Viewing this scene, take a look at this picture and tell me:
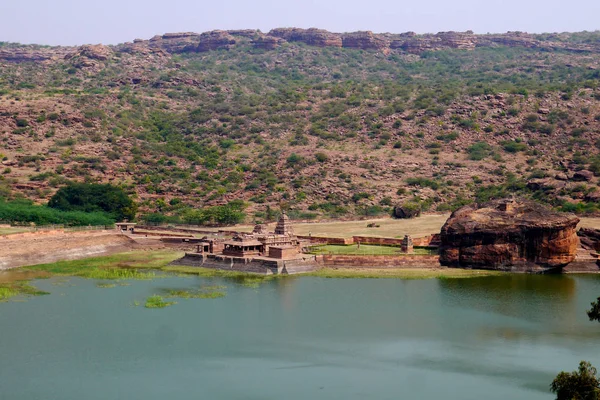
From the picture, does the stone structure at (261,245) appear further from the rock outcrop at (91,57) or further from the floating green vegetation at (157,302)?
the rock outcrop at (91,57)

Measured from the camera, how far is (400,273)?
185 feet

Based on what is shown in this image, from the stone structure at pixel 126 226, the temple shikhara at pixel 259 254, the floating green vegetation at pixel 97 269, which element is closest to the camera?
the floating green vegetation at pixel 97 269

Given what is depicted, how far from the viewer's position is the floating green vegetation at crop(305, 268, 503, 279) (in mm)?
55250

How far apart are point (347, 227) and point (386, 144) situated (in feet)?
106

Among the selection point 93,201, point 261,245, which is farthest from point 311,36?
point 261,245

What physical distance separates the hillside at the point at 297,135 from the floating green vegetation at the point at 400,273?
22.9 m

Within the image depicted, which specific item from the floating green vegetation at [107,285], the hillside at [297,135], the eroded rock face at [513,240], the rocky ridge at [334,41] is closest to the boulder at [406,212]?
the hillside at [297,135]

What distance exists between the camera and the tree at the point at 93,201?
8006cm

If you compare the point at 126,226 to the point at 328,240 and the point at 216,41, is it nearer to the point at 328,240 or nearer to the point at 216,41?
the point at 328,240

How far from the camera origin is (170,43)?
7490 inches

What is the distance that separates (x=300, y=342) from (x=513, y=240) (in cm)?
2324

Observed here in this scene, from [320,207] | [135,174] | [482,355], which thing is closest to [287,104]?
[135,174]

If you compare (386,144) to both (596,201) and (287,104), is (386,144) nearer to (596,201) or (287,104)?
(287,104)

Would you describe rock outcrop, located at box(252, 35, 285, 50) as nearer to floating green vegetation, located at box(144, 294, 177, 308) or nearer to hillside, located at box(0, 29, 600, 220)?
hillside, located at box(0, 29, 600, 220)
